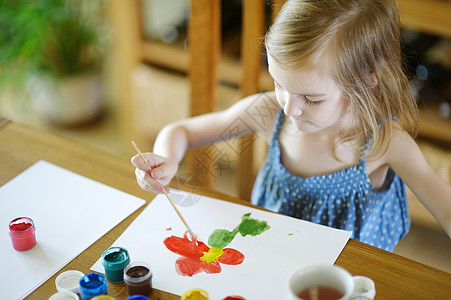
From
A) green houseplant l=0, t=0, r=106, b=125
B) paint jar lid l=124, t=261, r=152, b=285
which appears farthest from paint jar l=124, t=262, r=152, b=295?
green houseplant l=0, t=0, r=106, b=125

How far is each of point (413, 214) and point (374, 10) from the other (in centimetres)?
114

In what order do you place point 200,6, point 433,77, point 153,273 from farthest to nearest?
point 433,77 → point 200,6 → point 153,273

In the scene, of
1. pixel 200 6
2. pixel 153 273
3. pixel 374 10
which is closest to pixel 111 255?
pixel 153 273

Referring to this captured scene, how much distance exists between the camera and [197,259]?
939 millimetres

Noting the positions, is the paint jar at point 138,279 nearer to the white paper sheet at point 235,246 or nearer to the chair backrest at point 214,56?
the white paper sheet at point 235,246

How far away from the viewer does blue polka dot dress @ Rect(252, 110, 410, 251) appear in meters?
1.16

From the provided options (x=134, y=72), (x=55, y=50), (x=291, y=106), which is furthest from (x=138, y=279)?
(x=55, y=50)

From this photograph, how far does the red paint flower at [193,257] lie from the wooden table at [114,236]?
2.7 inches

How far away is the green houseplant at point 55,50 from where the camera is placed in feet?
7.48

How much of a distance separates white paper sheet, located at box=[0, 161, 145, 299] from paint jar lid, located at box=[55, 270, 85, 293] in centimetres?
3

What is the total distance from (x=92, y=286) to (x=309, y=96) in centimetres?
48

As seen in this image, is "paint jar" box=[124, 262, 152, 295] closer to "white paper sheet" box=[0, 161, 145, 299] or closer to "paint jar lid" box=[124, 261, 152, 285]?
"paint jar lid" box=[124, 261, 152, 285]

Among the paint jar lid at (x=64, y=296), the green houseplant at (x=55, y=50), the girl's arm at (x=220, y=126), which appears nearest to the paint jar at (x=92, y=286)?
the paint jar lid at (x=64, y=296)

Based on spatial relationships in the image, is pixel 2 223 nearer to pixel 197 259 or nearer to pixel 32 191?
pixel 32 191
